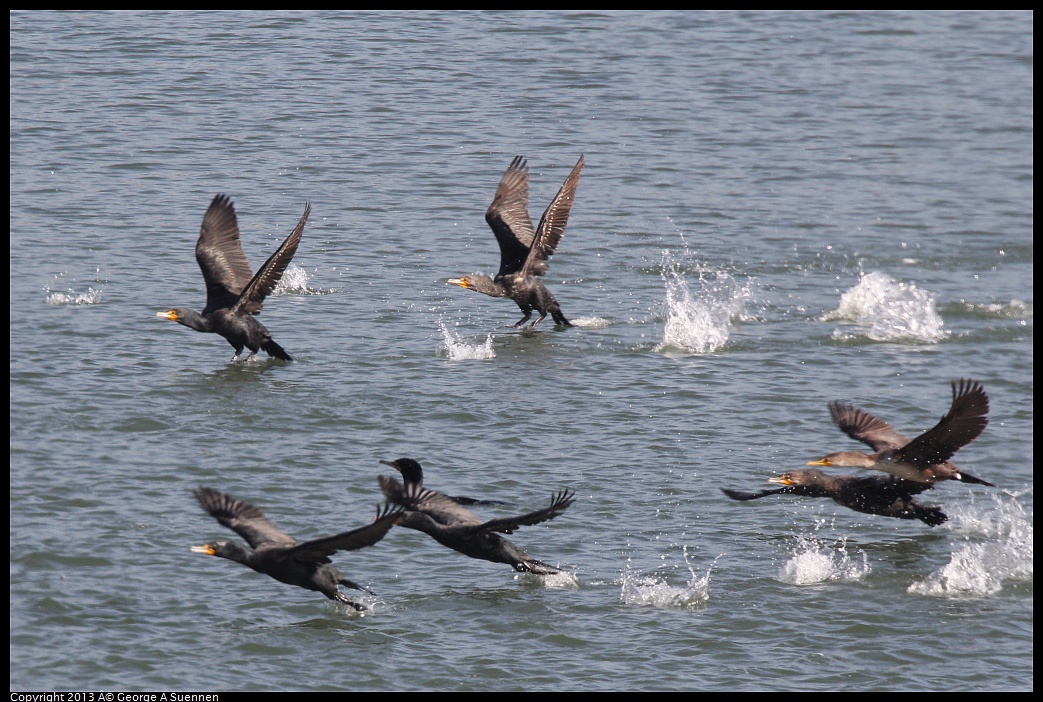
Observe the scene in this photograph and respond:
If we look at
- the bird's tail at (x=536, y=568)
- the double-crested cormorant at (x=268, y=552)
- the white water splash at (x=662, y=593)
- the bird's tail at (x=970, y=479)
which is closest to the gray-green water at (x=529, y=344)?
the white water splash at (x=662, y=593)

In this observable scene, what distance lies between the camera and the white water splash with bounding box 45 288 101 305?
15.4m

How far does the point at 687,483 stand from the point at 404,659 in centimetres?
348

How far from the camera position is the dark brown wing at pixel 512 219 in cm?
1622

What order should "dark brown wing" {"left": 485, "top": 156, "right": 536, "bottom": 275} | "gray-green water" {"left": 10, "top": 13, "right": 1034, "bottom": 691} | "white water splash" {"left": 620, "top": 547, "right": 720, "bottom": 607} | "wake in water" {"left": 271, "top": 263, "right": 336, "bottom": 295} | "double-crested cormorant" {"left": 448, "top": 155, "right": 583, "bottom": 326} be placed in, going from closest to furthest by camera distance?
"gray-green water" {"left": 10, "top": 13, "right": 1034, "bottom": 691} → "white water splash" {"left": 620, "top": 547, "right": 720, "bottom": 607} → "double-crested cormorant" {"left": 448, "top": 155, "right": 583, "bottom": 326} → "dark brown wing" {"left": 485, "top": 156, "right": 536, "bottom": 275} → "wake in water" {"left": 271, "top": 263, "right": 336, "bottom": 295}

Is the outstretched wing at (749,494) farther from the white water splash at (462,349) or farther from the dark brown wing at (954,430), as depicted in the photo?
the white water splash at (462,349)

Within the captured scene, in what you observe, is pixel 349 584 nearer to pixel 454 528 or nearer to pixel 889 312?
pixel 454 528

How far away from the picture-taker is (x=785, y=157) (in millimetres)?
21984

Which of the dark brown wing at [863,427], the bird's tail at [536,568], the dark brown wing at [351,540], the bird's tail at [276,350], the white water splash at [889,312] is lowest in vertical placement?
the bird's tail at [276,350]

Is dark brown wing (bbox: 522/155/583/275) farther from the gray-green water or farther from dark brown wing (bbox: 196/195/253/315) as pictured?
dark brown wing (bbox: 196/195/253/315)

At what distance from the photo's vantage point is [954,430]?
33.9 ft

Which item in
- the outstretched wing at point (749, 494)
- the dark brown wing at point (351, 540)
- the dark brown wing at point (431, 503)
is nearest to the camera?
the dark brown wing at point (351, 540)

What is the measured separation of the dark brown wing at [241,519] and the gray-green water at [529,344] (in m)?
0.48

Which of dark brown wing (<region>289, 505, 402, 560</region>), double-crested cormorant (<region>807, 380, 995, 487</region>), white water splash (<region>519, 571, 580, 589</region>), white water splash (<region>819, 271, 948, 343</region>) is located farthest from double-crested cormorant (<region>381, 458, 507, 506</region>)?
white water splash (<region>819, 271, 948, 343</region>)

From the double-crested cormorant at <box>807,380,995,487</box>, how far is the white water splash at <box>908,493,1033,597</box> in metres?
0.36
